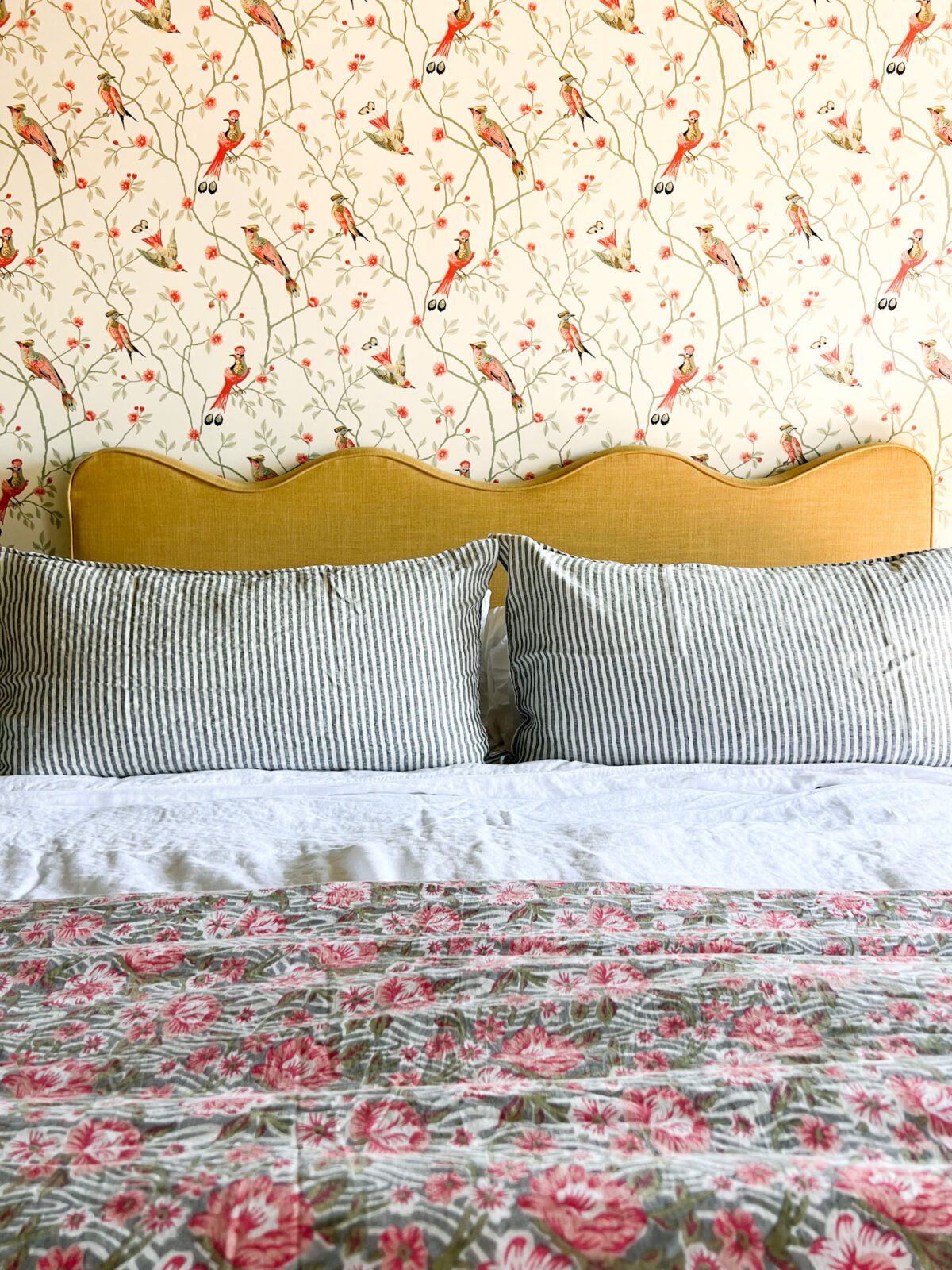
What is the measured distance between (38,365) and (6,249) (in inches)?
9.2

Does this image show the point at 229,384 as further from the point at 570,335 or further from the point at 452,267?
the point at 570,335

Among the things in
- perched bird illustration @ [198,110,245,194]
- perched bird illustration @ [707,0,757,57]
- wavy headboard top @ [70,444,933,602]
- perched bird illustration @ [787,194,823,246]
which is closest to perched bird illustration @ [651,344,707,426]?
wavy headboard top @ [70,444,933,602]

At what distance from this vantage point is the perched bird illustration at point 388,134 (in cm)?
207

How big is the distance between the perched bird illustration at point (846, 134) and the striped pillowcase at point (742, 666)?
92 centimetres

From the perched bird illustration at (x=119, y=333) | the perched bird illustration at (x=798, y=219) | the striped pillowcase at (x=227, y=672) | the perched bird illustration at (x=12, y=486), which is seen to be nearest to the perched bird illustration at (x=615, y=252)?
the perched bird illustration at (x=798, y=219)

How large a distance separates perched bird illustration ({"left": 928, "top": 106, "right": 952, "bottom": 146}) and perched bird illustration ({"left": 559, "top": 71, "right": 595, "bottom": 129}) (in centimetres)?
70

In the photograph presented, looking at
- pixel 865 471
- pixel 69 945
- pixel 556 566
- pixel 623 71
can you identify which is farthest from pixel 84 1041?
pixel 623 71

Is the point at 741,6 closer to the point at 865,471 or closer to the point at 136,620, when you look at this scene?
→ the point at 865,471

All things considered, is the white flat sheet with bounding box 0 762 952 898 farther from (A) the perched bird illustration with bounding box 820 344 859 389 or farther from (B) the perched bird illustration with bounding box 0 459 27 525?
(A) the perched bird illustration with bounding box 820 344 859 389

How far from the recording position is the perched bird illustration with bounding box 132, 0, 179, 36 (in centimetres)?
203

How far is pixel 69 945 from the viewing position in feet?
3.09

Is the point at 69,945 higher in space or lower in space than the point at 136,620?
lower

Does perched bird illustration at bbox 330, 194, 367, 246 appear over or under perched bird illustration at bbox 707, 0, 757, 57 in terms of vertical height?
under

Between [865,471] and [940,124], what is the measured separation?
726 mm
